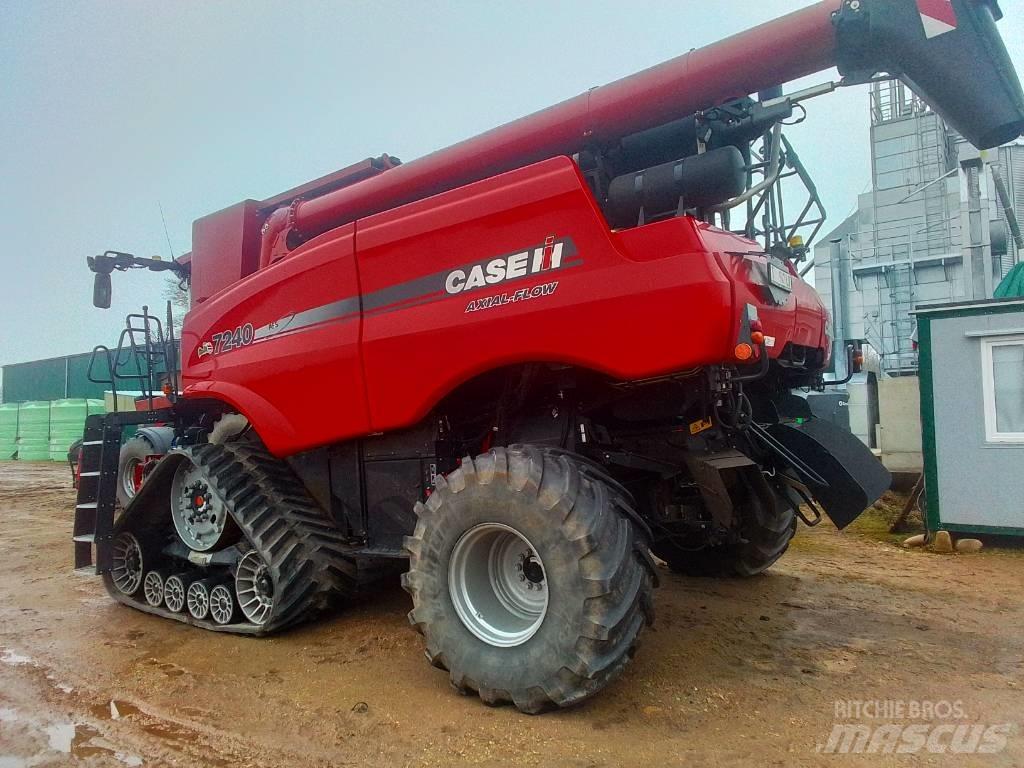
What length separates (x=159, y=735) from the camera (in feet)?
10.7

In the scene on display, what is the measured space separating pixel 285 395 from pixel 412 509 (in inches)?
44.4

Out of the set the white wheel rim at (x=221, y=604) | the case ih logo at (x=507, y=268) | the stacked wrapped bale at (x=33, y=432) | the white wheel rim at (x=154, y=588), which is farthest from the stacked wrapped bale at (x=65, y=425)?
the case ih logo at (x=507, y=268)

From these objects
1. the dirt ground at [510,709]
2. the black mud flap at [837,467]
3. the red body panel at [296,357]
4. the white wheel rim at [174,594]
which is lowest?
the dirt ground at [510,709]

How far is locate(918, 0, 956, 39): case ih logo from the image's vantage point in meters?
3.33

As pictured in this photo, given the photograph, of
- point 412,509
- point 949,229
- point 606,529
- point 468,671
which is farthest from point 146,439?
point 949,229

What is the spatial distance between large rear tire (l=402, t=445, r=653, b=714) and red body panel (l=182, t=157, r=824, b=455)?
57cm

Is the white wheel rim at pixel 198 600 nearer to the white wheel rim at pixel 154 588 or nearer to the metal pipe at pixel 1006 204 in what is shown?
the white wheel rim at pixel 154 588

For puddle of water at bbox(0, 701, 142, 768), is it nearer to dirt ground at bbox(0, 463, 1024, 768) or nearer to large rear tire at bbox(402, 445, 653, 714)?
dirt ground at bbox(0, 463, 1024, 768)

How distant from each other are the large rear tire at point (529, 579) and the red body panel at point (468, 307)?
57cm

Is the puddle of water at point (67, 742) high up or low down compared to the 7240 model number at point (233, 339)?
down

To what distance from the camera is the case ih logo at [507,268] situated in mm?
3517

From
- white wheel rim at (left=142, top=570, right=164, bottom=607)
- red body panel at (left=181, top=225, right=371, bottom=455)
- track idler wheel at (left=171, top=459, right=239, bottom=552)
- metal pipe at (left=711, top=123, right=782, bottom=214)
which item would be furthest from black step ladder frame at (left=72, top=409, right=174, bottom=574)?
metal pipe at (left=711, top=123, right=782, bottom=214)

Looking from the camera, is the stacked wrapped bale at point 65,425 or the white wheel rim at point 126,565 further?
the stacked wrapped bale at point 65,425

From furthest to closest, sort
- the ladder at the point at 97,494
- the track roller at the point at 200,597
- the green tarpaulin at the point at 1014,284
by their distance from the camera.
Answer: the green tarpaulin at the point at 1014,284, the ladder at the point at 97,494, the track roller at the point at 200,597
